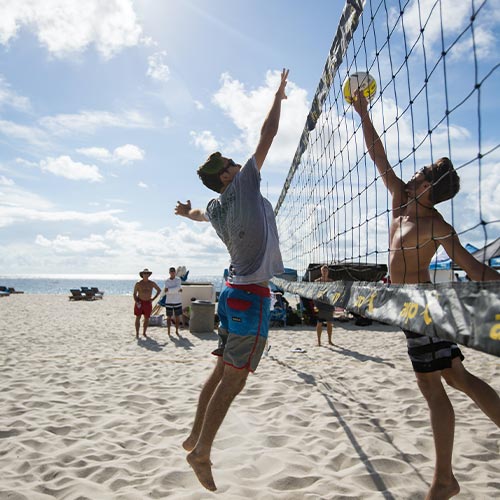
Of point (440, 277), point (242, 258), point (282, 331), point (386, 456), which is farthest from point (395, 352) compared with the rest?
point (440, 277)

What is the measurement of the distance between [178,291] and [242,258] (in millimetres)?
6684

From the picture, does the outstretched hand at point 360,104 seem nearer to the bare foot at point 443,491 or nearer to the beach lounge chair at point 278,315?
the bare foot at point 443,491

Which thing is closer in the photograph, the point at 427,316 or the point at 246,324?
the point at 427,316

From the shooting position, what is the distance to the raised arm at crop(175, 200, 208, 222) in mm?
2518

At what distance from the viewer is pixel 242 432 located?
299cm

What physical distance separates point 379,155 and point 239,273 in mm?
1190

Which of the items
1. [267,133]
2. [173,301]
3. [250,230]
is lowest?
[173,301]

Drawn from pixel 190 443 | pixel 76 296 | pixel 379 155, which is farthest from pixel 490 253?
pixel 76 296

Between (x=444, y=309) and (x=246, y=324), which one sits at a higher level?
(x=444, y=309)

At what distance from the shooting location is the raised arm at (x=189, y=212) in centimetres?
252

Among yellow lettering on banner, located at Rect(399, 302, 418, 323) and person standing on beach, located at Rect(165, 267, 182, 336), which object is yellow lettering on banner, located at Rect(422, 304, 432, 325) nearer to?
yellow lettering on banner, located at Rect(399, 302, 418, 323)

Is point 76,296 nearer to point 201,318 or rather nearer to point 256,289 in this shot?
point 201,318

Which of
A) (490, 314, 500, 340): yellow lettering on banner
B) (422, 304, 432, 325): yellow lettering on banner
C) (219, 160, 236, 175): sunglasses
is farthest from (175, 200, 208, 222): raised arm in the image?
(490, 314, 500, 340): yellow lettering on banner

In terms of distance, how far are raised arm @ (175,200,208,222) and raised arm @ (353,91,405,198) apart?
3.71 feet
